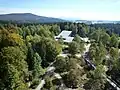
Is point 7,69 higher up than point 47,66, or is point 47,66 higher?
point 7,69

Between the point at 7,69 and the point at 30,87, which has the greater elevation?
the point at 7,69

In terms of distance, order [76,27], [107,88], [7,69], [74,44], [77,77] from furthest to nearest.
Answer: [76,27] < [74,44] < [77,77] < [107,88] < [7,69]

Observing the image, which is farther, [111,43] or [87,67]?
[111,43]

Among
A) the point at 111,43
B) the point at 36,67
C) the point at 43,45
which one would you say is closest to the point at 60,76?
the point at 36,67

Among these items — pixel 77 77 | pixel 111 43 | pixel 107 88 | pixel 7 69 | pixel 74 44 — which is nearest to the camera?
pixel 7 69

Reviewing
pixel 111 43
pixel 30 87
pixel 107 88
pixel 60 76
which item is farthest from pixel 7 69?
pixel 111 43

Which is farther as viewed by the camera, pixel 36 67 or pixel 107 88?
pixel 36 67

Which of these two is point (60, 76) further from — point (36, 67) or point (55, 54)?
point (55, 54)

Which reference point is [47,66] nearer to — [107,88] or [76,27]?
[107,88]

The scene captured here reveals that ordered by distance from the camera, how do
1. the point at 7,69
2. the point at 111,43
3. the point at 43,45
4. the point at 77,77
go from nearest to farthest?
the point at 7,69 → the point at 77,77 → the point at 43,45 → the point at 111,43
